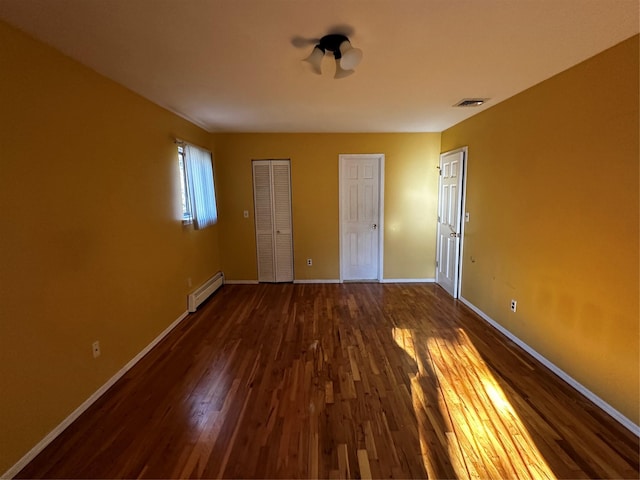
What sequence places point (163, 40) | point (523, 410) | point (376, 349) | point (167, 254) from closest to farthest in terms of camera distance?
point (163, 40)
point (523, 410)
point (376, 349)
point (167, 254)

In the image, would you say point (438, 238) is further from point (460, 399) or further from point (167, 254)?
point (167, 254)

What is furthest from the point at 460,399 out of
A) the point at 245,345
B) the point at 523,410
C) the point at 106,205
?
the point at 106,205

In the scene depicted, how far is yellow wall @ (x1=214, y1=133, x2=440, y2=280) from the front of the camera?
4.60 meters

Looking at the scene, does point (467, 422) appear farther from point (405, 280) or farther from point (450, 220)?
point (405, 280)

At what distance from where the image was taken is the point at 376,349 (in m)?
2.80

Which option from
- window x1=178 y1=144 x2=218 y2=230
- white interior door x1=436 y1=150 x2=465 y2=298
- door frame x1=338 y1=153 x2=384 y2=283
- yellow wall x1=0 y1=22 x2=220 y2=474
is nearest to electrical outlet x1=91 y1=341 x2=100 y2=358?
yellow wall x1=0 y1=22 x2=220 y2=474

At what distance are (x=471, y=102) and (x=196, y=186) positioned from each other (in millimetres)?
3295

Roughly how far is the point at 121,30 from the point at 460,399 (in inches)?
124

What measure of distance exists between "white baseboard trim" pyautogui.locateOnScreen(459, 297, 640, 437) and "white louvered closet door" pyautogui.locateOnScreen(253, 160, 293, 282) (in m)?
2.95

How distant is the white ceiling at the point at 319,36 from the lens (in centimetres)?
149

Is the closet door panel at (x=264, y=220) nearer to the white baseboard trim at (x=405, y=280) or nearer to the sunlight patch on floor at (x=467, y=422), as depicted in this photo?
the white baseboard trim at (x=405, y=280)

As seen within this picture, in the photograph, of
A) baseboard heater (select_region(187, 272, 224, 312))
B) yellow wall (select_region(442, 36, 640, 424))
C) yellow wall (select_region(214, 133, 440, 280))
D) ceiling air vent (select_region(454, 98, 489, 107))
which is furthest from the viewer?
yellow wall (select_region(214, 133, 440, 280))

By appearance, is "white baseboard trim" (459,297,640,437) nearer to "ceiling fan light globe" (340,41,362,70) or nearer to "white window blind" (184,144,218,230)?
"ceiling fan light globe" (340,41,362,70)

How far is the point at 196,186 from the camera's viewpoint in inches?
149
